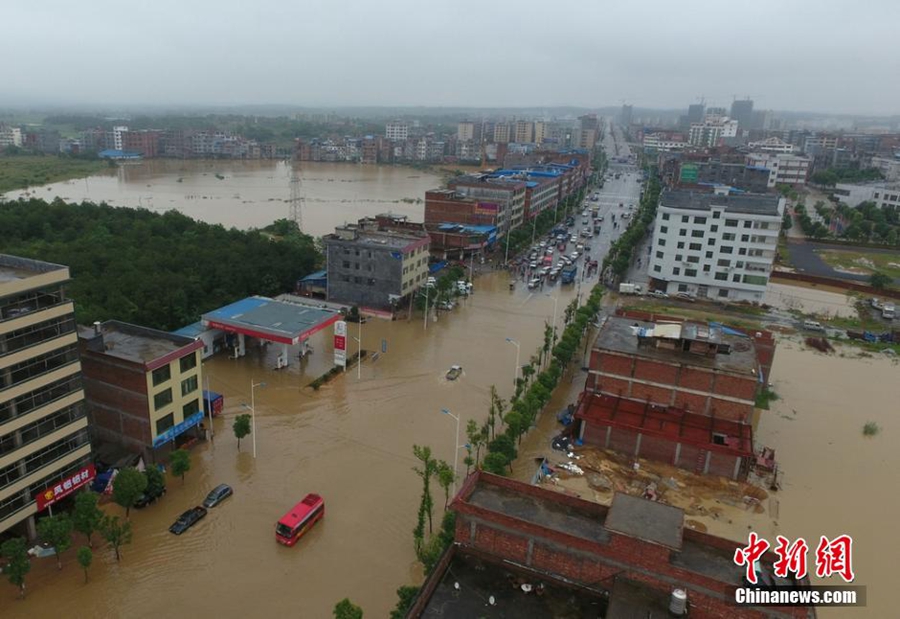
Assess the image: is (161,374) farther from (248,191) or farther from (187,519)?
(248,191)

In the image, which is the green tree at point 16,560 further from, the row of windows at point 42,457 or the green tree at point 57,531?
the row of windows at point 42,457

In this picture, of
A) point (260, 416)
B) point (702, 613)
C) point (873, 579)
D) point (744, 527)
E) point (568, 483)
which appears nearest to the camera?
point (702, 613)

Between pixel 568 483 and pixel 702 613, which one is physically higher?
pixel 702 613

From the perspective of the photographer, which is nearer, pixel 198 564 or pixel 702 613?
pixel 702 613

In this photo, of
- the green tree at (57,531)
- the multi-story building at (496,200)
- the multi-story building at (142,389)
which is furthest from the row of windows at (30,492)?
the multi-story building at (496,200)

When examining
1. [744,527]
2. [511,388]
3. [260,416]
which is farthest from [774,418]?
[260,416]

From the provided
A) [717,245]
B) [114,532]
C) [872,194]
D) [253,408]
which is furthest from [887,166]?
[114,532]

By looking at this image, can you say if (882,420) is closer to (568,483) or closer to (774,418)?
(774,418)
